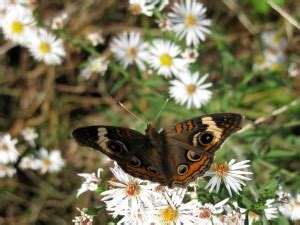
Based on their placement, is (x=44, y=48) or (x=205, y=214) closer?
(x=205, y=214)

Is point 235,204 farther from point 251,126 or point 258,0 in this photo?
point 258,0

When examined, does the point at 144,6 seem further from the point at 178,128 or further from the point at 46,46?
the point at 178,128

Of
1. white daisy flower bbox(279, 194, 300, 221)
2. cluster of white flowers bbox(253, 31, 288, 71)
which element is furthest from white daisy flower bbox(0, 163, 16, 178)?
white daisy flower bbox(279, 194, 300, 221)

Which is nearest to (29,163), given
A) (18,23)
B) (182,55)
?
(18,23)

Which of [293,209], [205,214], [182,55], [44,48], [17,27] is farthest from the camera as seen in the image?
[44,48]

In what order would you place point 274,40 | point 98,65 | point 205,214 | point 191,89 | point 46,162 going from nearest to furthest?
point 205,214 < point 191,89 < point 98,65 < point 46,162 < point 274,40

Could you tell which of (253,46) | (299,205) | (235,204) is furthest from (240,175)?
(253,46)
